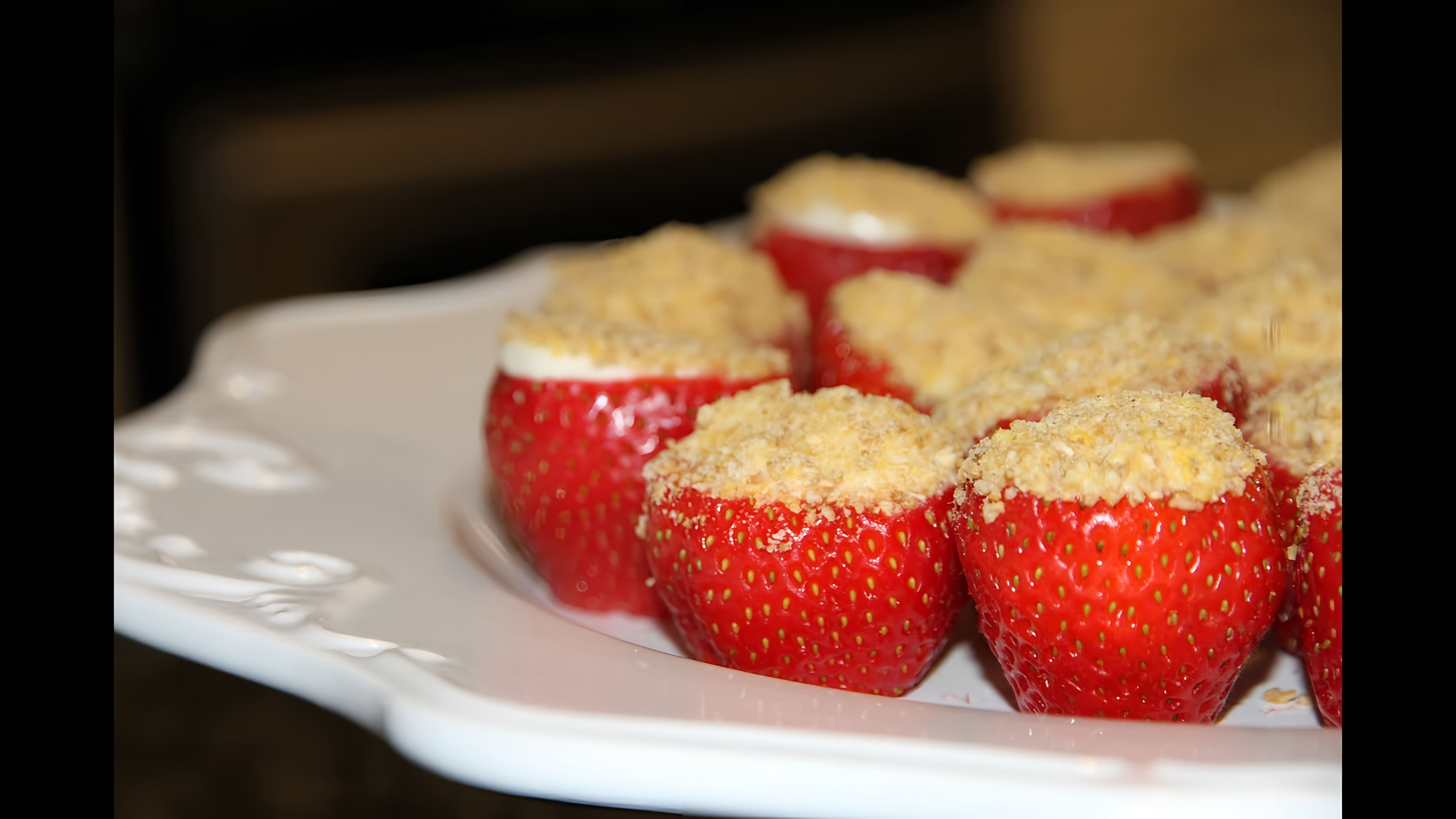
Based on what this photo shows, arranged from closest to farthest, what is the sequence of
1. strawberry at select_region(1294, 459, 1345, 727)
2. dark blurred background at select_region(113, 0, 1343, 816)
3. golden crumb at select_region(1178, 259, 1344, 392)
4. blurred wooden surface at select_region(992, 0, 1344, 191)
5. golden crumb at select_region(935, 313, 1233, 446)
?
strawberry at select_region(1294, 459, 1345, 727) → golden crumb at select_region(935, 313, 1233, 446) → golden crumb at select_region(1178, 259, 1344, 392) → dark blurred background at select_region(113, 0, 1343, 816) → blurred wooden surface at select_region(992, 0, 1344, 191)

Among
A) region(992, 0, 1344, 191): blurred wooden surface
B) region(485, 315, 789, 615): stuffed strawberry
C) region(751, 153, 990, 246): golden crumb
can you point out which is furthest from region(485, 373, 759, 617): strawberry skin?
region(992, 0, 1344, 191): blurred wooden surface

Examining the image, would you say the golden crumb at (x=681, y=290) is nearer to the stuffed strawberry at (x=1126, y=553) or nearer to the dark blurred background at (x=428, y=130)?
the stuffed strawberry at (x=1126, y=553)

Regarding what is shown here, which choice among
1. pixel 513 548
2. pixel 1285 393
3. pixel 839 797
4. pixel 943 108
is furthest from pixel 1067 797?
pixel 943 108

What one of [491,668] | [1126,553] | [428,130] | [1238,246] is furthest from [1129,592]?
[428,130]

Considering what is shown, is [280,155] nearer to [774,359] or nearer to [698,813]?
[774,359]

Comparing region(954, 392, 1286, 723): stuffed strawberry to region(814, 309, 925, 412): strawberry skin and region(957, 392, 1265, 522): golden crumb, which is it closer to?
region(957, 392, 1265, 522): golden crumb

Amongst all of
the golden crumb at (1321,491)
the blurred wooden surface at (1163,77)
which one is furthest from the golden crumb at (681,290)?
the blurred wooden surface at (1163,77)

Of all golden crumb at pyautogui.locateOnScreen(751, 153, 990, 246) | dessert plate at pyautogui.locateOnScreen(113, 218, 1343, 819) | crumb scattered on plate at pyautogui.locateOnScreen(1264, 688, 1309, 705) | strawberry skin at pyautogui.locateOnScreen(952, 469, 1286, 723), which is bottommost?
crumb scattered on plate at pyautogui.locateOnScreen(1264, 688, 1309, 705)
